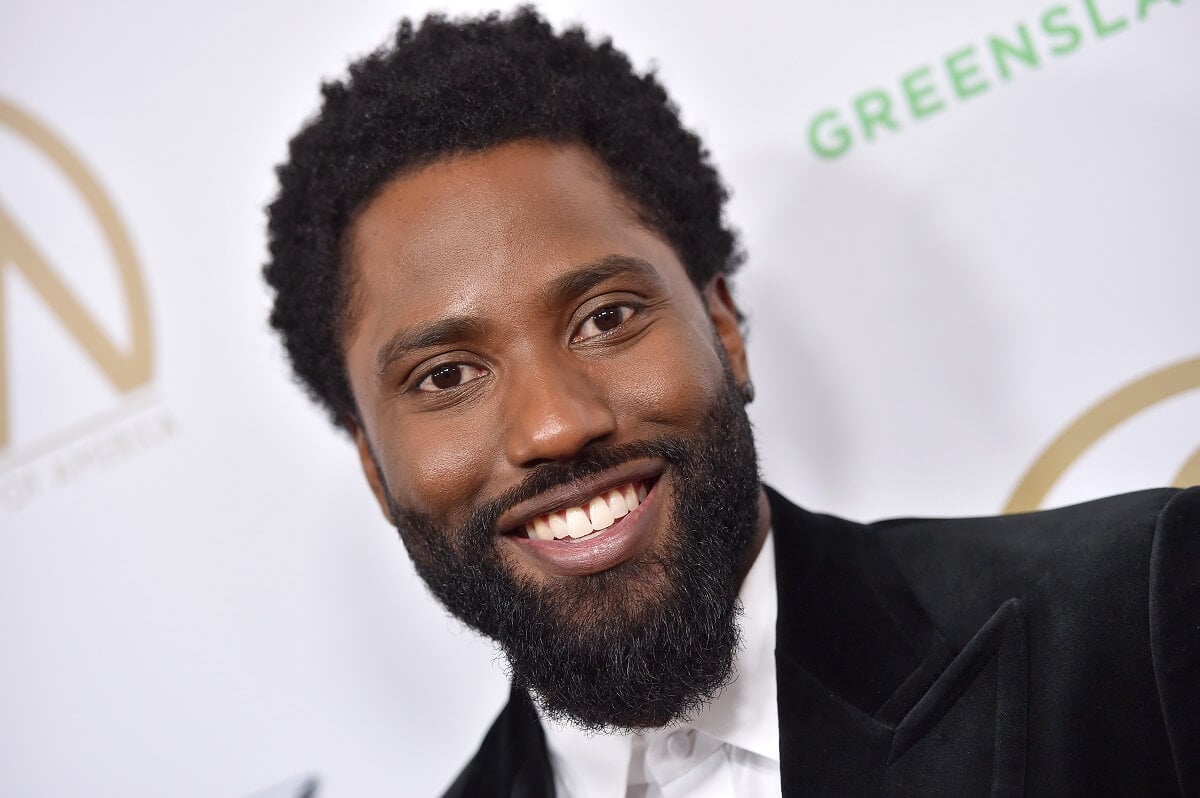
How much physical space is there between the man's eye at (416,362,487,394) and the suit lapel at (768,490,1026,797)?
47cm

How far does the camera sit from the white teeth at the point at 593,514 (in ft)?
4.53

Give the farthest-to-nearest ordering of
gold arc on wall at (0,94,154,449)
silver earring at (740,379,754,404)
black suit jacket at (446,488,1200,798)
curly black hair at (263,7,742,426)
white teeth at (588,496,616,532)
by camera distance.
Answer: gold arc on wall at (0,94,154,449) < silver earring at (740,379,754,404) < curly black hair at (263,7,742,426) < white teeth at (588,496,616,532) < black suit jacket at (446,488,1200,798)

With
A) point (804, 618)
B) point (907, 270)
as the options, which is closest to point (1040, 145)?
point (907, 270)

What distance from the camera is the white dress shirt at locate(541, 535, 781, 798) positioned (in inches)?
56.8

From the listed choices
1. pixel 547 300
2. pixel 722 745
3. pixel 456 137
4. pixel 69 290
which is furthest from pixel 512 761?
pixel 69 290

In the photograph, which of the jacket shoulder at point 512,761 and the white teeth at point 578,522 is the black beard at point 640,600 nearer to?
the white teeth at point 578,522

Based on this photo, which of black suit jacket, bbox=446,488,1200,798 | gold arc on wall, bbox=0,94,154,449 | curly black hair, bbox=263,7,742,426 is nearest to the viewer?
black suit jacket, bbox=446,488,1200,798

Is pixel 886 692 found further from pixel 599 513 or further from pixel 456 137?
pixel 456 137

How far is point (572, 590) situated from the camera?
4.57ft

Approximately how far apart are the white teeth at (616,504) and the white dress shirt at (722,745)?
0.76 ft

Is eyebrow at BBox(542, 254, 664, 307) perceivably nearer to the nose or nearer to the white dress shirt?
the nose

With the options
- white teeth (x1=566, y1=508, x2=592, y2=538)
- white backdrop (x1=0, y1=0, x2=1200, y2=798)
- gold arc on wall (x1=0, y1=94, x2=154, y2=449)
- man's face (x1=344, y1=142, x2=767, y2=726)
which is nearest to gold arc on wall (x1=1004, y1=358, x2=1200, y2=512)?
white backdrop (x1=0, y1=0, x2=1200, y2=798)

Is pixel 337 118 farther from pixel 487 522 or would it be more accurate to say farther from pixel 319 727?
pixel 319 727

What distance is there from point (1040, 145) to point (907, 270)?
27cm
